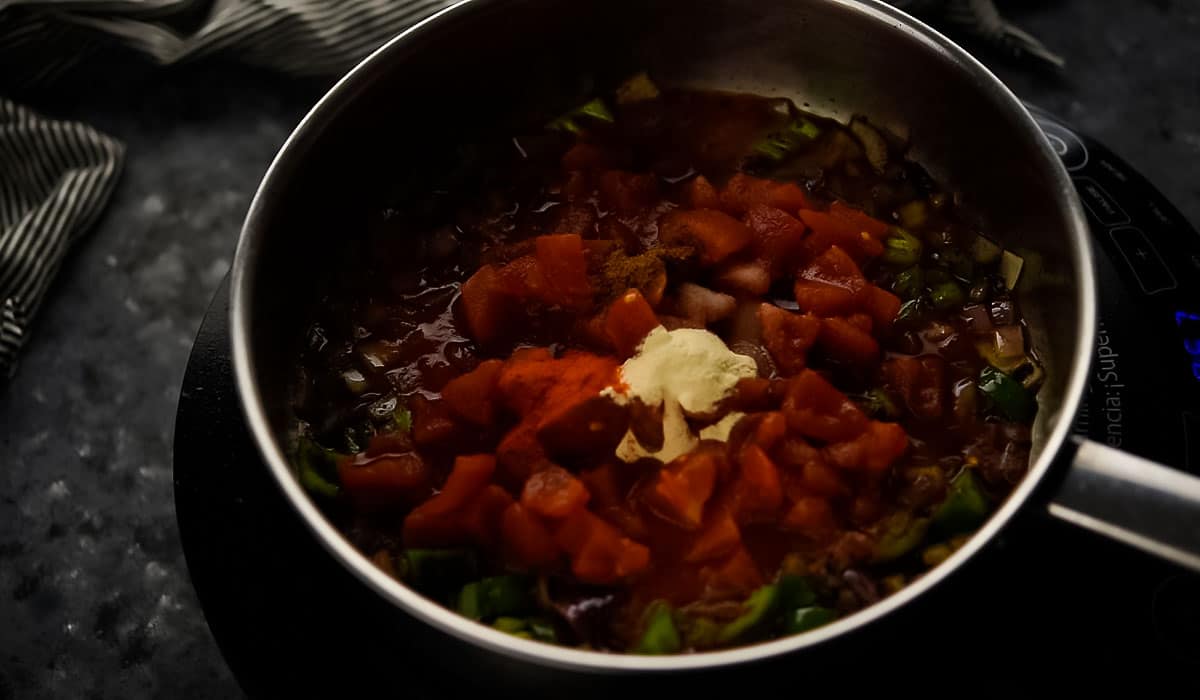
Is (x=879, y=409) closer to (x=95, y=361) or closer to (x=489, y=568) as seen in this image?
(x=489, y=568)

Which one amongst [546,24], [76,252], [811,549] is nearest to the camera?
[811,549]

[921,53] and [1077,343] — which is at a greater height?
[921,53]

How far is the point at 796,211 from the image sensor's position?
149 centimetres

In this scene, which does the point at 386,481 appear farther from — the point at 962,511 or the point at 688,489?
the point at 962,511

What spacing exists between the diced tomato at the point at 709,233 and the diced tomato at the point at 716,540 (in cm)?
41

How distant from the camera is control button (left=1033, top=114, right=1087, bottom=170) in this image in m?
1.61

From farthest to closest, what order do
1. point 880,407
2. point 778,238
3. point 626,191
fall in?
1. point 626,191
2. point 778,238
3. point 880,407

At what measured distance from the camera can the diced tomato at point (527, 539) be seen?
119 centimetres

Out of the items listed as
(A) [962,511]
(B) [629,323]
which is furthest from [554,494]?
(A) [962,511]

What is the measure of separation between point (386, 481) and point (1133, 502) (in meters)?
0.82

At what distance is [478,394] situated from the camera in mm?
1304

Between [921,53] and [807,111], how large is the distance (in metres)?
0.26

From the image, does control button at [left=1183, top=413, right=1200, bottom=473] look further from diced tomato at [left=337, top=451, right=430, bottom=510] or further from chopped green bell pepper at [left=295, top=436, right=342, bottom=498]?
chopped green bell pepper at [left=295, top=436, right=342, bottom=498]

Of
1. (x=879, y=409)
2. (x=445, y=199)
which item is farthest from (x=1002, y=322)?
(x=445, y=199)
